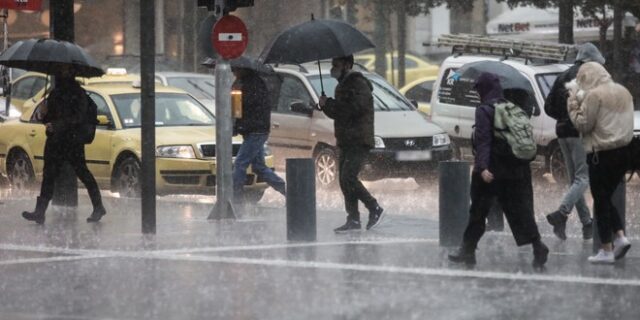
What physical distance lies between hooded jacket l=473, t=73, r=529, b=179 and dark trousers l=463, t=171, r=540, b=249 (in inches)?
3.0

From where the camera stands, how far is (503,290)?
9.96 metres

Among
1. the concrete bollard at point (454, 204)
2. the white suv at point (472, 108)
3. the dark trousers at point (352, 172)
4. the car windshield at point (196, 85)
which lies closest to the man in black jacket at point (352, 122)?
the dark trousers at point (352, 172)

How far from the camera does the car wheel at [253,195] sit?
18000 mm

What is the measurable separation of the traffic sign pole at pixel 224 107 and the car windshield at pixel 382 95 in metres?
5.94

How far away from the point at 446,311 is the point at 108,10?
122 ft

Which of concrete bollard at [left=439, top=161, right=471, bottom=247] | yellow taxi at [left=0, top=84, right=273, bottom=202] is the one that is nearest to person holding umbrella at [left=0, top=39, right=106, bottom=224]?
yellow taxi at [left=0, top=84, right=273, bottom=202]

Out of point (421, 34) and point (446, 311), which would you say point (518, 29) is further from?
point (446, 311)

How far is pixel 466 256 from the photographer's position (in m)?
11.2

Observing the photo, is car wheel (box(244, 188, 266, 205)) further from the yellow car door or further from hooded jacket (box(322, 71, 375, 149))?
hooded jacket (box(322, 71, 375, 149))

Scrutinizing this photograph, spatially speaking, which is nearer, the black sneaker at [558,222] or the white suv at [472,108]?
the black sneaker at [558,222]

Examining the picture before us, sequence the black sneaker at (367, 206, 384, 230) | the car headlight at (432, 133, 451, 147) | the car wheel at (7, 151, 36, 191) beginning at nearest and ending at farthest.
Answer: the black sneaker at (367, 206, 384, 230)
the car wheel at (7, 151, 36, 191)
the car headlight at (432, 133, 451, 147)

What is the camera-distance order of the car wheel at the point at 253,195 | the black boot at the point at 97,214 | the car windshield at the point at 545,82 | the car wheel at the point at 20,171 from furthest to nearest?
the car windshield at the point at 545,82
the car wheel at the point at 20,171
the car wheel at the point at 253,195
the black boot at the point at 97,214

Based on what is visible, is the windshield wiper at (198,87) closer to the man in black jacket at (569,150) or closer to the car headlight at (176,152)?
the car headlight at (176,152)

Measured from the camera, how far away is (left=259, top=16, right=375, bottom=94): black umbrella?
13414 millimetres
